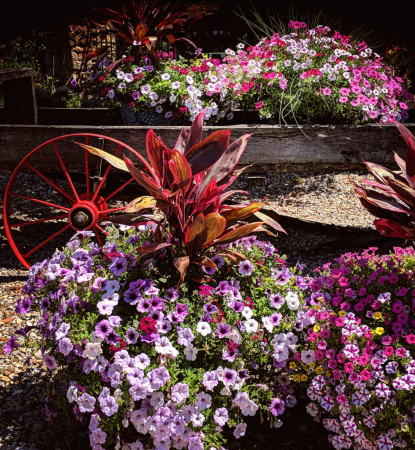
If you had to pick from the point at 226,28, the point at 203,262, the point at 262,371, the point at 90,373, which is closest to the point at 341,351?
the point at 262,371

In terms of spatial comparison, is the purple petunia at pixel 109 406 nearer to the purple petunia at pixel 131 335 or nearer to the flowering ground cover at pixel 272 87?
the purple petunia at pixel 131 335

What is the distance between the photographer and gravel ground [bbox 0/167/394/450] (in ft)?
5.08

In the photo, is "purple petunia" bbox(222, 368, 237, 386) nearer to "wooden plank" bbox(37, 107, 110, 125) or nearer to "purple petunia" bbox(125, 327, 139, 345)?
"purple petunia" bbox(125, 327, 139, 345)

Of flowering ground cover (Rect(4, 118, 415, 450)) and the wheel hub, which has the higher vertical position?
flowering ground cover (Rect(4, 118, 415, 450))

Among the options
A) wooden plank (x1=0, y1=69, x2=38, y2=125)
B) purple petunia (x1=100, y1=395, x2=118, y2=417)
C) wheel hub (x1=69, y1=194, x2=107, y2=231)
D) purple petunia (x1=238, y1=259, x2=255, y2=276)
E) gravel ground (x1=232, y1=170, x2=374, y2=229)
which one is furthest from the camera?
gravel ground (x1=232, y1=170, x2=374, y2=229)

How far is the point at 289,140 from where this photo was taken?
2.70m

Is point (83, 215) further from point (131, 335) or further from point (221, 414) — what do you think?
point (221, 414)

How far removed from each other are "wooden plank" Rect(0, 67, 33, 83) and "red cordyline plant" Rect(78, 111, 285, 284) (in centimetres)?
177

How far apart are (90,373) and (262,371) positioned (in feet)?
1.86

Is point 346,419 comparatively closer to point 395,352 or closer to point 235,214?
point 395,352

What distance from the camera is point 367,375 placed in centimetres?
128

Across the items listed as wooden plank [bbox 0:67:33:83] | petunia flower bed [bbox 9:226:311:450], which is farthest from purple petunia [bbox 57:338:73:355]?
wooden plank [bbox 0:67:33:83]

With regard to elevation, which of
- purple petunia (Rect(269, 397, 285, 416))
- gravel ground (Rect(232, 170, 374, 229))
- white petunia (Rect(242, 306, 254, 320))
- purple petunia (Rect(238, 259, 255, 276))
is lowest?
gravel ground (Rect(232, 170, 374, 229))

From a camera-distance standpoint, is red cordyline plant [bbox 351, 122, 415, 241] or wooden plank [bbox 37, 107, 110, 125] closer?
red cordyline plant [bbox 351, 122, 415, 241]
